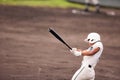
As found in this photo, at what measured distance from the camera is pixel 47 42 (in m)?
20.0

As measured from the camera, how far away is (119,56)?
18.4 m

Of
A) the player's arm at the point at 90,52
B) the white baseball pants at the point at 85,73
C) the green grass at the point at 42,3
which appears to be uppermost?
the green grass at the point at 42,3

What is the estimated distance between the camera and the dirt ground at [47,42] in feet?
48.3

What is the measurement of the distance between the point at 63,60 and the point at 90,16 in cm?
1164

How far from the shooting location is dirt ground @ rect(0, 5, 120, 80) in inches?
579

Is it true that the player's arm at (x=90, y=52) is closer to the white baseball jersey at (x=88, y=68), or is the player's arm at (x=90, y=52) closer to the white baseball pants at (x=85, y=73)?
the white baseball jersey at (x=88, y=68)

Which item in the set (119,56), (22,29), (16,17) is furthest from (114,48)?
(16,17)

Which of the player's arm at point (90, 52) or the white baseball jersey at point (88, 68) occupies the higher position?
the player's arm at point (90, 52)

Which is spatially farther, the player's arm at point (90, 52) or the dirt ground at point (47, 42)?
the dirt ground at point (47, 42)

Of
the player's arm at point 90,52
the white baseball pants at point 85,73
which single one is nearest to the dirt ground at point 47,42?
the white baseball pants at point 85,73

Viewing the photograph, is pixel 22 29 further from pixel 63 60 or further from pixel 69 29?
pixel 63 60

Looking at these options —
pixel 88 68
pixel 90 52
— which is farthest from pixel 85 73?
pixel 90 52

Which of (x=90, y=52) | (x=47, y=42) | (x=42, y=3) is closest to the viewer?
(x=90, y=52)

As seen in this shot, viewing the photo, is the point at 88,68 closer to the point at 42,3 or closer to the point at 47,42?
the point at 47,42
